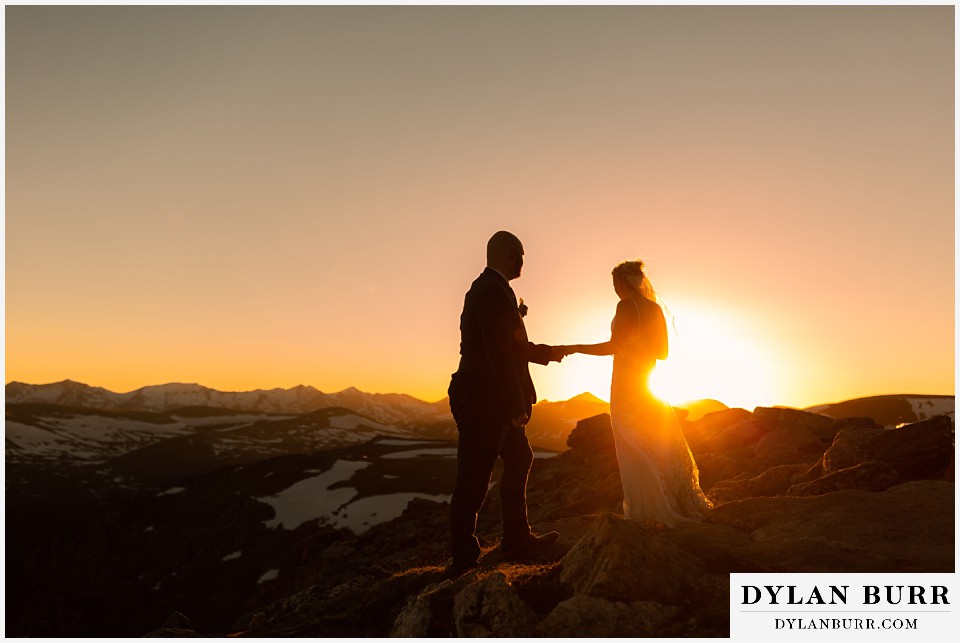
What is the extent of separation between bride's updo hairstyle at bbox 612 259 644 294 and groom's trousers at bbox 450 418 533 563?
2488mm

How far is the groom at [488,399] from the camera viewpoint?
7641 millimetres

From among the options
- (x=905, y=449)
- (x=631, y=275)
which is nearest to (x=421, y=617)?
(x=631, y=275)

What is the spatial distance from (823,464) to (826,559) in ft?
21.2

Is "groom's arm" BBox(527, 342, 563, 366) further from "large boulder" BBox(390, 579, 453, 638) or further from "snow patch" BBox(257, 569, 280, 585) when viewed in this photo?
"snow patch" BBox(257, 569, 280, 585)

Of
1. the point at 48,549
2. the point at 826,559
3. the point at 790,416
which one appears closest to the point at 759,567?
the point at 826,559

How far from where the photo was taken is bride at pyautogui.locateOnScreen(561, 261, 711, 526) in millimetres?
8328

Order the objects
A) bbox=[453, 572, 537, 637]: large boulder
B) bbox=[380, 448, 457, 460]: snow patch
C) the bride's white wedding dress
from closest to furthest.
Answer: bbox=[453, 572, 537, 637]: large boulder < the bride's white wedding dress < bbox=[380, 448, 457, 460]: snow patch

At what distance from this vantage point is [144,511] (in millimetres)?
58500

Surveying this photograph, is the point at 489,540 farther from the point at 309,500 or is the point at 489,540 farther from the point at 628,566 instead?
the point at 309,500

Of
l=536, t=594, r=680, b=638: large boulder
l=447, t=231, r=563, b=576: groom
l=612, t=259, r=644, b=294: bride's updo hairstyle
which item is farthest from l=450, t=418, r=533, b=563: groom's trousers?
l=612, t=259, r=644, b=294: bride's updo hairstyle

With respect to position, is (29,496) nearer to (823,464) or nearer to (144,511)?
(144,511)

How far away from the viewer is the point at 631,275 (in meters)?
8.57

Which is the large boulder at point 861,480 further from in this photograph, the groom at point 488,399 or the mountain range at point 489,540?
the groom at point 488,399

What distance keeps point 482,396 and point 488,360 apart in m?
0.46
